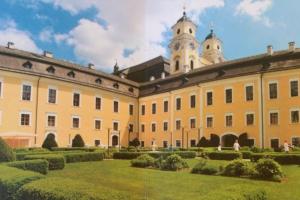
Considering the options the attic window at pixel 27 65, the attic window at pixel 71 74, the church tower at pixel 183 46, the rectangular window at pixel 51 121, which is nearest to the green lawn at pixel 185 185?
the rectangular window at pixel 51 121

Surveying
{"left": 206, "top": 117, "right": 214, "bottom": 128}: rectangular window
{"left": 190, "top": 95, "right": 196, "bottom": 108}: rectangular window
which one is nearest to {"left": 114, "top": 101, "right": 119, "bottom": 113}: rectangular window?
{"left": 190, "top": 95, "right": 196, "bottom": 108}: rectangular window

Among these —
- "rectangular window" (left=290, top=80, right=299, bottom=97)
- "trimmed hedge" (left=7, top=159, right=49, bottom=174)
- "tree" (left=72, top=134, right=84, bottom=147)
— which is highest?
"rectangular window" (left=290, top=80, right=299, bottom=97)

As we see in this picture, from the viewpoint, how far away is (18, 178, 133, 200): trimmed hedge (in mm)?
4875

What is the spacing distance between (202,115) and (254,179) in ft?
64.7

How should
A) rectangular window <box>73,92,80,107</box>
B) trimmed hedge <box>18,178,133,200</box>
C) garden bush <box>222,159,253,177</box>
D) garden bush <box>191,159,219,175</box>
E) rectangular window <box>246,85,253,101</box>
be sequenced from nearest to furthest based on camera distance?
trimmed hedge <box>18,178,133,200</box>, garden bush <box>222,159,253,177</box>, garden bush <box>191,159,219,175</box>, rectangular window <box>246,85,253,101</box>, rectangular window <box>73,92,80,107</box>

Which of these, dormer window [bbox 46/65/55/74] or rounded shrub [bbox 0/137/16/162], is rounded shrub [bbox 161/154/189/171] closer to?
rounded shrub [bbox 0/137/16/162]

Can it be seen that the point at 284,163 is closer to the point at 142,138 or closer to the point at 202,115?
the point at 202,115

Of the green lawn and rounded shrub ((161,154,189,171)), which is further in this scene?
rounded shrub ((161,154,189,171))

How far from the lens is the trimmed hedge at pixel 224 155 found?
16.7 meters

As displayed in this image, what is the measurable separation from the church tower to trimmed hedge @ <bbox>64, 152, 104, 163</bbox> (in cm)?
2982

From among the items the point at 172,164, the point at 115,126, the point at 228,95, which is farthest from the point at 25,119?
the point at 172,164

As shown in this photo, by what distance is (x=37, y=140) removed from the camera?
87.1ft

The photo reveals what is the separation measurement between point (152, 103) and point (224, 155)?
1915 cm

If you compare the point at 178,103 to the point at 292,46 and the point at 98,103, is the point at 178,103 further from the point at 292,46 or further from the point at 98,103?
the point at 292,46
